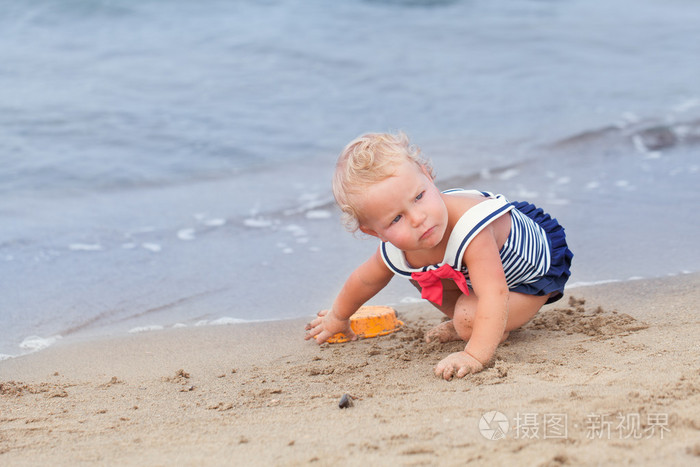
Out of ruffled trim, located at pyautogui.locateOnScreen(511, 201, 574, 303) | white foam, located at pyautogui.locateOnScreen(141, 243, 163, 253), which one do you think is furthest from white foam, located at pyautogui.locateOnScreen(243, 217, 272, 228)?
ruffled trim, located at pyautogui.locateOnScreen(511, 201, 574, 303)

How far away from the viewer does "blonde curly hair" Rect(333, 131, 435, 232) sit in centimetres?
258

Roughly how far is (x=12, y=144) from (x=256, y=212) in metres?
3.13

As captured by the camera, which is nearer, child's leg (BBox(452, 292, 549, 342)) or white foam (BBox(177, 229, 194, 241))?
child's leg (BBox(452, 292, 549, 342))

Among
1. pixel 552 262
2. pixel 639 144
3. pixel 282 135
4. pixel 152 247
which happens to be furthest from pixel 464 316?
pixel 282 135

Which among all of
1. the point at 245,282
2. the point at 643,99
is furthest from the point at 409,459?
the point at 643,99

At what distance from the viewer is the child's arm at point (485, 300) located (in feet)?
8.83

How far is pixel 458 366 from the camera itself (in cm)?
262

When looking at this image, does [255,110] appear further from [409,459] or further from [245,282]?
[409,459]

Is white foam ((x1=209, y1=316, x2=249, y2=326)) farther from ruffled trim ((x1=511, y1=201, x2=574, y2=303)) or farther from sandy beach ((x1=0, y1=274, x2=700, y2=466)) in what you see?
ruffled trim ((x1=511, y1=201, x2=574, y2=303))

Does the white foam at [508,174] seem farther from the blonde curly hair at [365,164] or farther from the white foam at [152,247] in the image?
the blonde curly hair at [365,164]

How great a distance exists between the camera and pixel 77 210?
5762mm

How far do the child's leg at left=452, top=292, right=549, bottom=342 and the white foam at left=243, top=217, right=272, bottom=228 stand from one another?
8.10ft

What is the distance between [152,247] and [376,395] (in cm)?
282

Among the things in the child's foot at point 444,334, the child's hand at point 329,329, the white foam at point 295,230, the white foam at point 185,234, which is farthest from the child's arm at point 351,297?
the white foam at point 185,234
